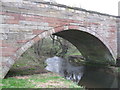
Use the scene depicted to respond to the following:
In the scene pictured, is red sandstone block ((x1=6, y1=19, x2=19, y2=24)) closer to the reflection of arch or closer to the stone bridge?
the stone bridge

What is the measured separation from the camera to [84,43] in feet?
42.9

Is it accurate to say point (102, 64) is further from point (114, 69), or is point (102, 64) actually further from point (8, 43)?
point (8, 43)

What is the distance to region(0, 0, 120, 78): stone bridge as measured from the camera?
6.76 meters

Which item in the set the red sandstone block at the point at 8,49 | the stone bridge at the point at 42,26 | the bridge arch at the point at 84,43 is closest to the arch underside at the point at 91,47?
the bridge arch at the point at 84,43

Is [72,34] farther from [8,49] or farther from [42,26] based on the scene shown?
[8,49]

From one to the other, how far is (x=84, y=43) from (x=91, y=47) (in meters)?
0.72

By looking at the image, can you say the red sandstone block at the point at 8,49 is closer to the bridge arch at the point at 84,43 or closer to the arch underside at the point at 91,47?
the bridge arch at the point at 84,43

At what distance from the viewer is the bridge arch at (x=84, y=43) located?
7.44 m

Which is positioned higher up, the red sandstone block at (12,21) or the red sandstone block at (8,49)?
the red sandstone block at (12,21)

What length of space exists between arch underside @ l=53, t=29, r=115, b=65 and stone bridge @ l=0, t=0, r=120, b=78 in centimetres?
12

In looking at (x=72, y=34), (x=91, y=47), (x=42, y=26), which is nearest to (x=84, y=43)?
(x=91, y=47)

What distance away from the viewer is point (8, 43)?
6.77 metres

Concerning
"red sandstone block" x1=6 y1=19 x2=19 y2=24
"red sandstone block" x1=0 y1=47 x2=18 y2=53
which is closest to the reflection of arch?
"red sandstone block" x1=0 y1=47 x2=18 y2=53

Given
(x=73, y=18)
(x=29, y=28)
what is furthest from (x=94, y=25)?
(x=29, y=28)
